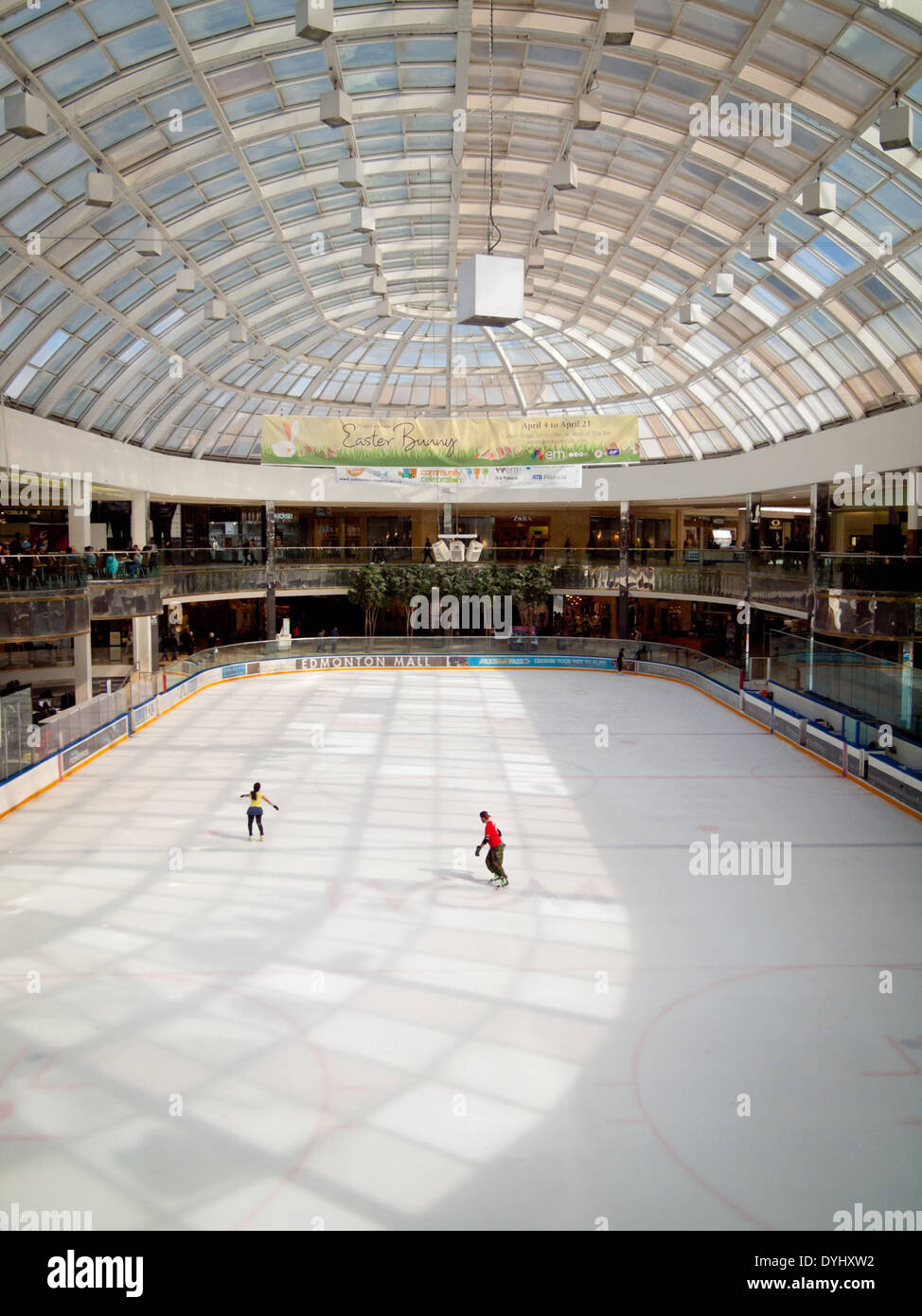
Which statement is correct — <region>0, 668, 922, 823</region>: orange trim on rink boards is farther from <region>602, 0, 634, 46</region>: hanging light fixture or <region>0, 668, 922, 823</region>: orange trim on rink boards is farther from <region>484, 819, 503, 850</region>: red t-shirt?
<region>602, 0, 634, 46</region>: hanging light fixture

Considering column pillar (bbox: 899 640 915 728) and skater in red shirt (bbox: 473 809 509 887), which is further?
column pillar (bbox: 899 640 915 728)

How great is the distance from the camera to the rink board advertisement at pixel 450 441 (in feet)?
107

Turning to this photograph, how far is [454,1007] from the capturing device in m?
10.4

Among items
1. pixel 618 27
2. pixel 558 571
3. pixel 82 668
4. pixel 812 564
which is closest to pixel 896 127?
pixel 618 27

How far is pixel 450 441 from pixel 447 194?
349 inches

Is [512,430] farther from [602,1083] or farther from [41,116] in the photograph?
[602,1083]

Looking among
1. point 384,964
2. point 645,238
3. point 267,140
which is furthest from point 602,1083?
point 645,238

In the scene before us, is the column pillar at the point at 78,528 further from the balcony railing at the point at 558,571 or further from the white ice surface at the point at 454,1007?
the white ice surface at the point at 454,1007

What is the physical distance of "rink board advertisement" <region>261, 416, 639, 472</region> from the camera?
3275cm

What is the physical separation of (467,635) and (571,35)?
2937cm

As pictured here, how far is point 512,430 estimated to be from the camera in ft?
110

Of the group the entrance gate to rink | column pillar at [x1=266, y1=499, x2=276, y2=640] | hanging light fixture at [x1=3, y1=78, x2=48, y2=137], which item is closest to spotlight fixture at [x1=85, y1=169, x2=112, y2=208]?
hanging light fixture at [x1=3, y1=78, x2=48, y2=137]

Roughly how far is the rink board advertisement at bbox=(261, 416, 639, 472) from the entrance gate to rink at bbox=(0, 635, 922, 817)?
846 centimetres

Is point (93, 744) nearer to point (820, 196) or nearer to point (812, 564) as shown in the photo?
point (820, 196)
